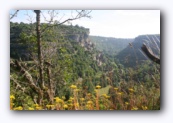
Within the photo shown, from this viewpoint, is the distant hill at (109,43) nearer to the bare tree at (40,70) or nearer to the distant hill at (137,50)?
the distant hill at (137,50)

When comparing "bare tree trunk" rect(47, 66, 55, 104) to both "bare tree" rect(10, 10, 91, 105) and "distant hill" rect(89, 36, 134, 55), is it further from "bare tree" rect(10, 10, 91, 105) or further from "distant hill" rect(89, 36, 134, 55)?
"distant hill" rect(89, 36, 134, 55)

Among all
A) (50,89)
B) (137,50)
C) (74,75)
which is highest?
(137,50)

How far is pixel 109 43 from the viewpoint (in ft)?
22.3

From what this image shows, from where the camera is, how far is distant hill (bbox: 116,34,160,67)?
6762 mm

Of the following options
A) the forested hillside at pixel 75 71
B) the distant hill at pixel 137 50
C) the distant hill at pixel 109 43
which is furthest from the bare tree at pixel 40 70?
the distant hill at pixel 137 50

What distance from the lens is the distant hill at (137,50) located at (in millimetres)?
6762

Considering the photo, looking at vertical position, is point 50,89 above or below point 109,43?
below

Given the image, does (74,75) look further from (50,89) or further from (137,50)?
(137,50)

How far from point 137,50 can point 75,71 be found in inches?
25.7

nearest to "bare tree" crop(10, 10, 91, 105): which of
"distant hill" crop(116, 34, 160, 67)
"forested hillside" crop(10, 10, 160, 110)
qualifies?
"forested hillside" crop(10, 10, 160, 110)

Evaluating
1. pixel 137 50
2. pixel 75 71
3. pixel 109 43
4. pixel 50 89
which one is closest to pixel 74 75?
pixel 75 71

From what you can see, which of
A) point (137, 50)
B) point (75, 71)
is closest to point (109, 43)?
point (137, 50)

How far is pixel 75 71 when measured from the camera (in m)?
6.84
